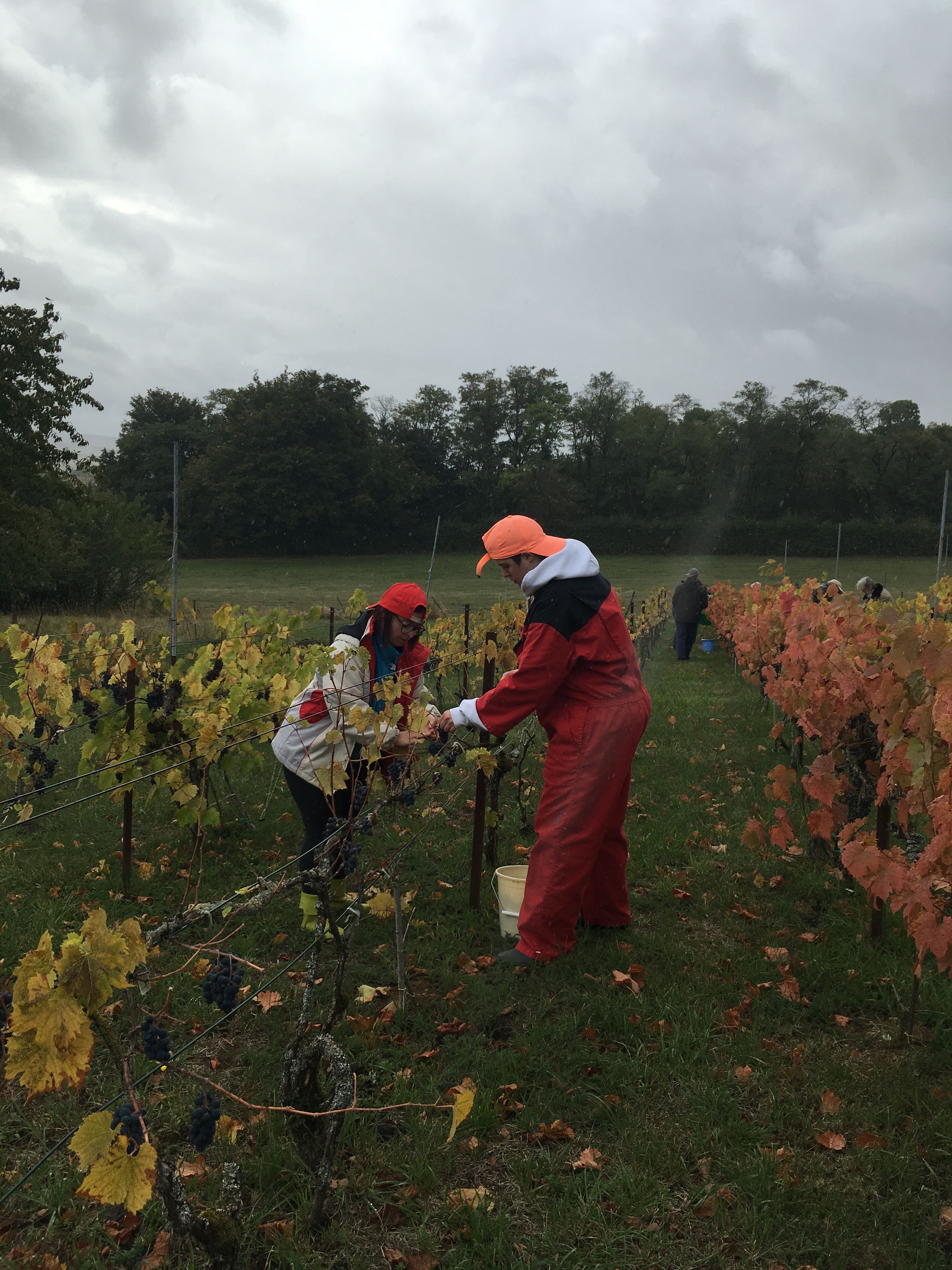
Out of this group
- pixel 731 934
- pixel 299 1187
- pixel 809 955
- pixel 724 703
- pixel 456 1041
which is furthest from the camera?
pixel 724 703

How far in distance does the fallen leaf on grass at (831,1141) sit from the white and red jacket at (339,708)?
6.08ft

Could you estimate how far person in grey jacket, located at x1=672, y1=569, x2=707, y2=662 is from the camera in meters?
13.6

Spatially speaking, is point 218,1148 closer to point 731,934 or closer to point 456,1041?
point 456,1041

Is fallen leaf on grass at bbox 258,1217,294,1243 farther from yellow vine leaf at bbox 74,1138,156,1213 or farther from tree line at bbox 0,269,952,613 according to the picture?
tree line at bbox 0,269,952,613

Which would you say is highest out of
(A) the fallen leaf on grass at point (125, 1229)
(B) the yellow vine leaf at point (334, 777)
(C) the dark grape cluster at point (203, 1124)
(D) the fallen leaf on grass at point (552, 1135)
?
(B) the yellow vine leaf at point (334, 777)

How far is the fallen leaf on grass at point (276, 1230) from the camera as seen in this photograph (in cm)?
200

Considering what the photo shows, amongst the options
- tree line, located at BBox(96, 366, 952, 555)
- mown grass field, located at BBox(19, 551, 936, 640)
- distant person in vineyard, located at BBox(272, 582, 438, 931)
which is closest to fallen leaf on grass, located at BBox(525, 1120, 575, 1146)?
distant person in vineyard, located at BBox(272, 582, 438, 931)

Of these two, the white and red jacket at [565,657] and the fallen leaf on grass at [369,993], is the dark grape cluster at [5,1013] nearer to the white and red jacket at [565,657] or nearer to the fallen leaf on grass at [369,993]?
the fallen leaf on grass at [369,993]

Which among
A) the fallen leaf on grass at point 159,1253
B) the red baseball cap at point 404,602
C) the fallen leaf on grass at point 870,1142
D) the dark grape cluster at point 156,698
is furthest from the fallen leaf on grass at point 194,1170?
the dark grape cluster at point 156,698

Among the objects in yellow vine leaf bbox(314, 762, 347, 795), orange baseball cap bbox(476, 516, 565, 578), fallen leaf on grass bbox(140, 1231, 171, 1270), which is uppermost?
orange baseball cap bbox(476, 516, 565, 578)

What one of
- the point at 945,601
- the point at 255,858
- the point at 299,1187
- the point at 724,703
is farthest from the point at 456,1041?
the point at 945,601

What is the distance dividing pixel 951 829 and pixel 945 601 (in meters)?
8.61

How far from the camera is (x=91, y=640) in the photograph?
213 inches

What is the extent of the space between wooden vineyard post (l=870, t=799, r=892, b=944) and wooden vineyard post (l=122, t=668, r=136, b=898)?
10.8 ft
